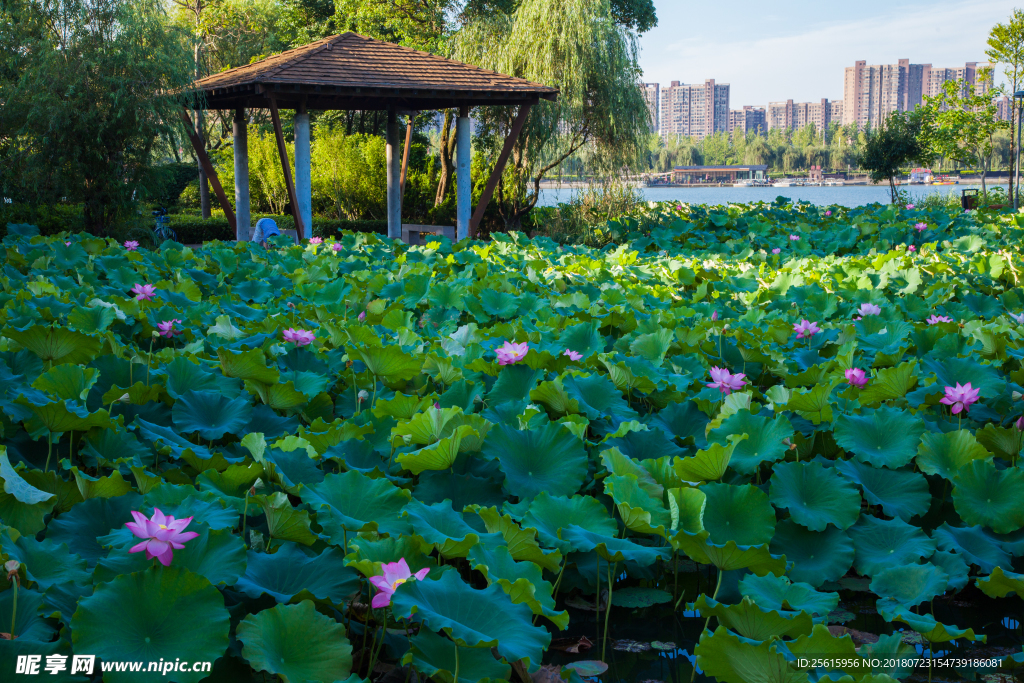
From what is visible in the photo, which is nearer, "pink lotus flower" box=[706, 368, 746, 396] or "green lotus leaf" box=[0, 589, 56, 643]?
"green lotus leaf" box=[0, 589, 56, 643]

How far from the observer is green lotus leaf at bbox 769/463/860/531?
162cm

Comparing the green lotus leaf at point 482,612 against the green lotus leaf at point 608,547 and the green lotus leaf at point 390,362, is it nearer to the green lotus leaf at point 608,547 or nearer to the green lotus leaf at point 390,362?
the green lotus leaf at point 608,547

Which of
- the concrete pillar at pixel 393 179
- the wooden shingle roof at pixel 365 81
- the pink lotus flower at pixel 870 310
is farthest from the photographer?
the concrete pillar at pixel 393 179

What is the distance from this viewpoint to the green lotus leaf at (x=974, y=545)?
1.57 m

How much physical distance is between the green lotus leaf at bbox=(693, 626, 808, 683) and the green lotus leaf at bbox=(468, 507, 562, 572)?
0.34m

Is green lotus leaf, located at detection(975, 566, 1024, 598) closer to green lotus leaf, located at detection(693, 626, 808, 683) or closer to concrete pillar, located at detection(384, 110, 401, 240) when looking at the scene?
green lotus leaf, located at detection(693, 626, 808, 683)

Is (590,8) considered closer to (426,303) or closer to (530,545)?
(426,303)

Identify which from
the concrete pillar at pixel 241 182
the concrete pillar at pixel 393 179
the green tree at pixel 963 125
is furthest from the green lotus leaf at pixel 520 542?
the green tree at pixel 963 125

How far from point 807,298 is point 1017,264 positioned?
1.91 meters

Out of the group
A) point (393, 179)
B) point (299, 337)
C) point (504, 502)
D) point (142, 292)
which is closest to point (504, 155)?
point (393, 179)

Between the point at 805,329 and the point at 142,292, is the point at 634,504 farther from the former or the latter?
the point at 142,292

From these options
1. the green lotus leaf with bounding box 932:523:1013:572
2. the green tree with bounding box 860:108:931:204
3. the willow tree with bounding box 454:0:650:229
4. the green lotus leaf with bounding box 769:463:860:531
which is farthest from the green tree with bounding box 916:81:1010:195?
the green lotus leaf with bounding box 769:463:860:531

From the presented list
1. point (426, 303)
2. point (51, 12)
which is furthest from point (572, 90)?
point (426, 303)

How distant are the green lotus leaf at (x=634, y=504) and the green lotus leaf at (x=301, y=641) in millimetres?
621
